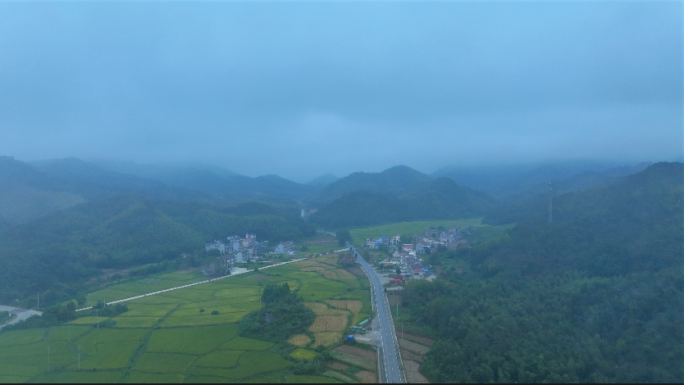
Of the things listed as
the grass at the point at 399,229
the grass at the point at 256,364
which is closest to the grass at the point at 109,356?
the grass at the point at 256,364

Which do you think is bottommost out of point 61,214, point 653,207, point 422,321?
point 422,321

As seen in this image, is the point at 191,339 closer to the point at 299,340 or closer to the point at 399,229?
the point at 299,340

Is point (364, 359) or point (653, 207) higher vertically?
point (653, 207)

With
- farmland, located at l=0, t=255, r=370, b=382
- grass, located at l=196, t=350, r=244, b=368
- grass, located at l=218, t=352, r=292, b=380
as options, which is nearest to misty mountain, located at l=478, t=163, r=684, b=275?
farmland, located at l=0, t=255, r=370, b=382

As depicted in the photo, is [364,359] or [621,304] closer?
[364,359]

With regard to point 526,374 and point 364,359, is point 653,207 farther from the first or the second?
point 364,359

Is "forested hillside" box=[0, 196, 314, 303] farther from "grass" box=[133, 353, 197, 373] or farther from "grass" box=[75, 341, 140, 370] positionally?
"grass" box=[133, 353, 197, 373]

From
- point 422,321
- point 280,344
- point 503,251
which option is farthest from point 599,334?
point 503,251
